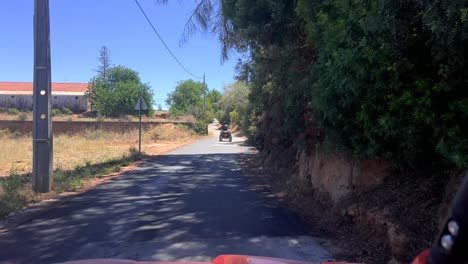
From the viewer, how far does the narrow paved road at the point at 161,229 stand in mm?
6242

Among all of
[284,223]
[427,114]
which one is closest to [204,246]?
[284,223]

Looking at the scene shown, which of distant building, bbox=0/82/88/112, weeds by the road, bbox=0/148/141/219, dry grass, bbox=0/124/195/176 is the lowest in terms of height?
weeds by the road, bbox=0/148/141/219

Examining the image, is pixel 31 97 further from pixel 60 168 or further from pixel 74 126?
pixel 60 168

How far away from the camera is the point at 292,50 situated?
11.5 meters

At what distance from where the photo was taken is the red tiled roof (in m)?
86.1

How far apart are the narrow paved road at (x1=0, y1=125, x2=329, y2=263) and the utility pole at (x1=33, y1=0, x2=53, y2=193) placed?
133 cm

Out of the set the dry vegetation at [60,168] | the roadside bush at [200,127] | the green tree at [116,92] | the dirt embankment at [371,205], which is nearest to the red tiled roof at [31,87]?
the green tree at [116,92]

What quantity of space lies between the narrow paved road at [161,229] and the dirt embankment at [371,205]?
0.54 m

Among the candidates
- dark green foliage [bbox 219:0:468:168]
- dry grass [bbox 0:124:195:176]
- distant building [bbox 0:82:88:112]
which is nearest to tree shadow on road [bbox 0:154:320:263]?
dark green foliage [bbox 219:0:468:168]

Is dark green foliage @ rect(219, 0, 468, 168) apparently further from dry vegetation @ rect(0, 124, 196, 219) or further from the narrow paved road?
dry vegetation @ rect(0, 124, 196, 219)

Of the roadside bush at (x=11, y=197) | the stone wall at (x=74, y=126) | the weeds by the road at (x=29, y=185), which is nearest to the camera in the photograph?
the roadside bush at (x=11, y=197)

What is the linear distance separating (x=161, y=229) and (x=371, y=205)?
3.41m

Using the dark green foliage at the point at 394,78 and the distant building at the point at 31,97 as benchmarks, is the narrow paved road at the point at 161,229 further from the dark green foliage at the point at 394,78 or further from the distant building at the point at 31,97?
the distant building at the point at 31,97

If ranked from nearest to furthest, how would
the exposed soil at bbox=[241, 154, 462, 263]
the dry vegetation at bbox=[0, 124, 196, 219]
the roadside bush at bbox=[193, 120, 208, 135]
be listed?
1. the exposed soil at bbox=[241, 154, 462, 263]
2. the dry vegetation at bbox=[0, 124, 196, 219]
3. the roadside bush at bbox=[193, 120, 208, 135]
